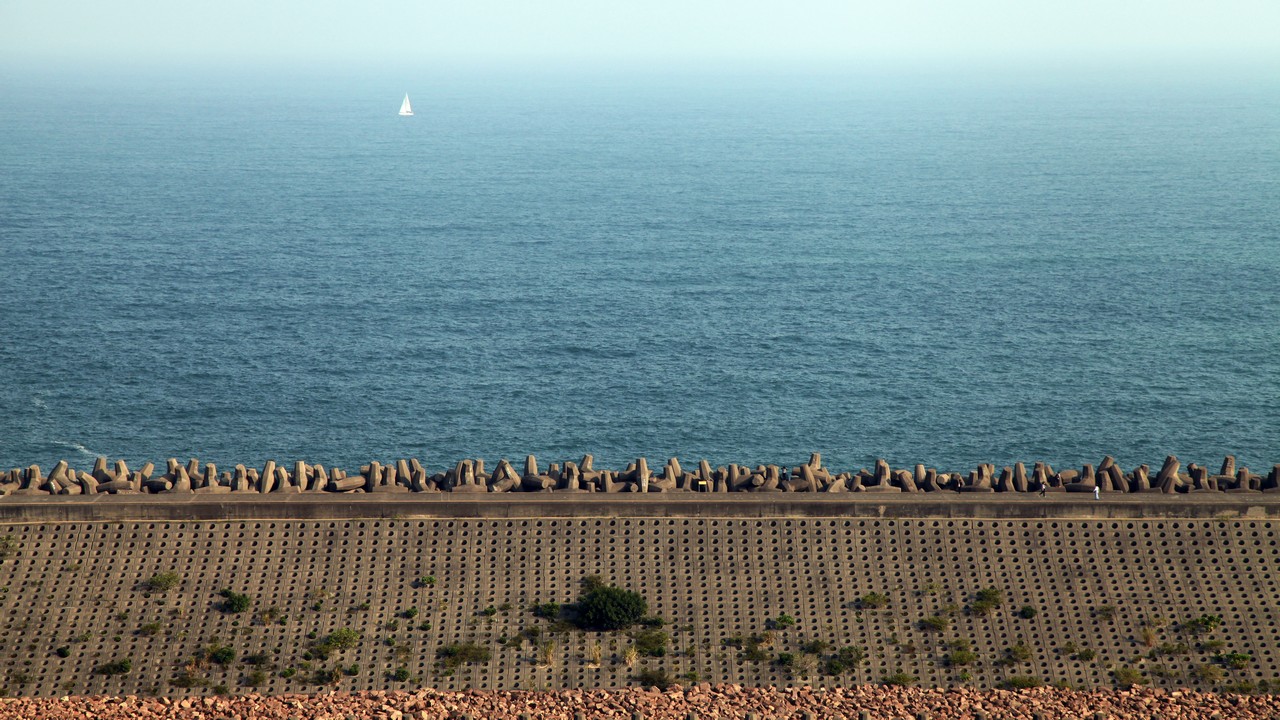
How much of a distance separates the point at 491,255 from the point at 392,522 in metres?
92.6

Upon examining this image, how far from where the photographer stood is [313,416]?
86.0 m

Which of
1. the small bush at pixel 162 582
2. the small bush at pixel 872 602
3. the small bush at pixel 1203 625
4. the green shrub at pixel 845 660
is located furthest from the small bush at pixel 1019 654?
the small bush at pixel 162 582

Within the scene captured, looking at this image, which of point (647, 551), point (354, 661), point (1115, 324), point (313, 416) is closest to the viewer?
point (354, 661)

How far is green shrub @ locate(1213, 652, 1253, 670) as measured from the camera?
40.4 meters

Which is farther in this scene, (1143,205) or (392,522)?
(1143,205)

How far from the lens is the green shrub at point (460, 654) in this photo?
40.9 meters

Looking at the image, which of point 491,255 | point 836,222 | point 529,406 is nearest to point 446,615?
point 529,406

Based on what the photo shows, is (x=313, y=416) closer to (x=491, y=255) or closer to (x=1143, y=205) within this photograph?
(x=491, y=255)

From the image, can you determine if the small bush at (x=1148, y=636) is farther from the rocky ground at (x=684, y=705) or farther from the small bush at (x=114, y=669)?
the small bush at (x=114, y=669)

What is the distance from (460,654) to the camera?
134 ft

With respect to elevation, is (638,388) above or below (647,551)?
below

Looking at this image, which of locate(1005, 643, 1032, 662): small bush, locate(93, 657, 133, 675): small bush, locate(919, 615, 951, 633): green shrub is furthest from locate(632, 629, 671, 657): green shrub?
locate(93, 657, 133, 675): small bush

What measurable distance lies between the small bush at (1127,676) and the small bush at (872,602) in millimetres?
6954

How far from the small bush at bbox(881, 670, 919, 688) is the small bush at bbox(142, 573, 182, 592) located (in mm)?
21999
